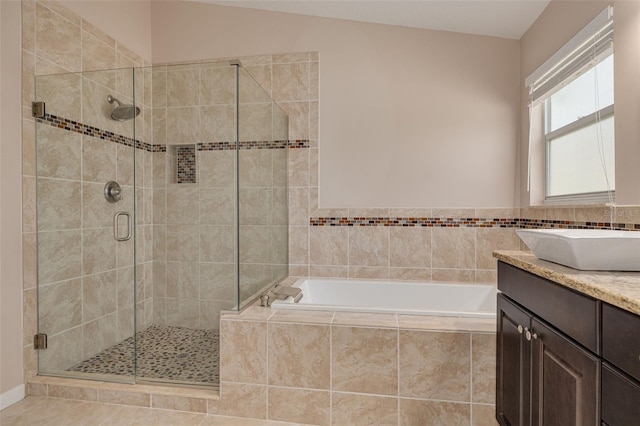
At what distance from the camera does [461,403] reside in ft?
5.86

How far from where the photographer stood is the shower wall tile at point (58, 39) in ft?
7.31

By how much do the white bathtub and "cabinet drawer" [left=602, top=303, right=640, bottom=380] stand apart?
6.19 feet

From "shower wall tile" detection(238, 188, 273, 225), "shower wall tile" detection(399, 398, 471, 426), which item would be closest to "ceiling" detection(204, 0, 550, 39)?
"shower wall tile" detection(238, 188, 273, 225)

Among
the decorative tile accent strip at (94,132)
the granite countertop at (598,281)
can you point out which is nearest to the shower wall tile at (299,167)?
the decorative tile accent strip at (94,132)

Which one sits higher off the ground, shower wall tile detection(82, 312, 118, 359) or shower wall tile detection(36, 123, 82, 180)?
shower wall tile detection(36, 123, 82, 180)

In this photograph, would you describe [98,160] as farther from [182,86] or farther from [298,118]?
[298,118]

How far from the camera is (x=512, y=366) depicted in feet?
4.37

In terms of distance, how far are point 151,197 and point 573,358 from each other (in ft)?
7.30

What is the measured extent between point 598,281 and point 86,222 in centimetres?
260

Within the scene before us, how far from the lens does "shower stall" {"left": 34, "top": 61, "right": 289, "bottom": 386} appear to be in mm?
2203

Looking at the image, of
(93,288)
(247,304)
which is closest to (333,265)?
(247,304)

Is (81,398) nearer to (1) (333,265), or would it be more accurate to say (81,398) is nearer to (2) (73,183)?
(2) (73,183)

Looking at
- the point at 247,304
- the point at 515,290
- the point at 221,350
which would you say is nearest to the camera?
the point at 515,290

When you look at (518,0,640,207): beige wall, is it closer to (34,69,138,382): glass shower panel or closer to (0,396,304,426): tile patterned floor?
(0,396,304,426): tile patterned floor
